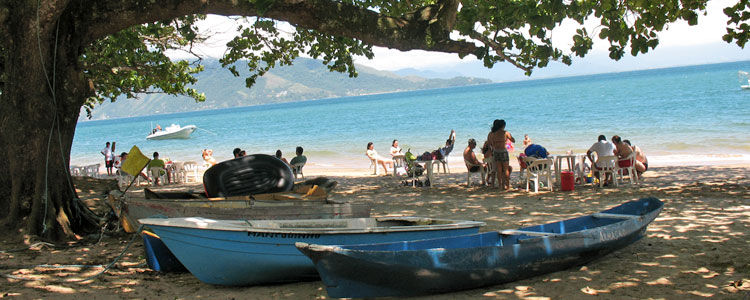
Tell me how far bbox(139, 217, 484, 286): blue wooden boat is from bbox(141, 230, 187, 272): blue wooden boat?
0.68 metres

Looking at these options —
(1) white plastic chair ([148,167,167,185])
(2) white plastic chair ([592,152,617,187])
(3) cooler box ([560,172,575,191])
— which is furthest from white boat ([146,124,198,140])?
(2) white plastic chair ([592,152,617,187])

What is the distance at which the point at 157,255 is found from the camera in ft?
21.7

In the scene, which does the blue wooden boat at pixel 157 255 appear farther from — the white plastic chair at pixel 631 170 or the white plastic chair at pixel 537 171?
the white plastic chair at pixel 631 170

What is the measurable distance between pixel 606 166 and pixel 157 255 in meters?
8.87

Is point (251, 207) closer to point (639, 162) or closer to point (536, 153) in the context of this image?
point (536, 153)

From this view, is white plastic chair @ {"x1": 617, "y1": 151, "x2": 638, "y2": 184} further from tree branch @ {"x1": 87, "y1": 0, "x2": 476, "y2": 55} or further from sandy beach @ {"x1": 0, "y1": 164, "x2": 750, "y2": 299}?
tree branch @ {"x1": 87, "y1": 0, "x2": 476, "y2": 55}

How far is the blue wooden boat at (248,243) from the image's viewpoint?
5.74m

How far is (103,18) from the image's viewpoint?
818 cm

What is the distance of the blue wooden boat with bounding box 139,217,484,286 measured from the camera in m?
5.74

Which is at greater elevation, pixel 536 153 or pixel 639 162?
pixel 536 153

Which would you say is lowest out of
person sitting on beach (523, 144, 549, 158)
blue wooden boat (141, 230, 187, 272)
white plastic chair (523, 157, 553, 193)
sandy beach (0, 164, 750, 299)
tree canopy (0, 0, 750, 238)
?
sandy beach (0, 164, 750, 299)

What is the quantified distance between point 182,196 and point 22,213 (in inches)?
79.3

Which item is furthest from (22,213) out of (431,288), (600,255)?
(600,255)

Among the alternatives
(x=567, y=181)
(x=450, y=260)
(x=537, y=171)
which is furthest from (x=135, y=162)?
(x=567, y=181)
